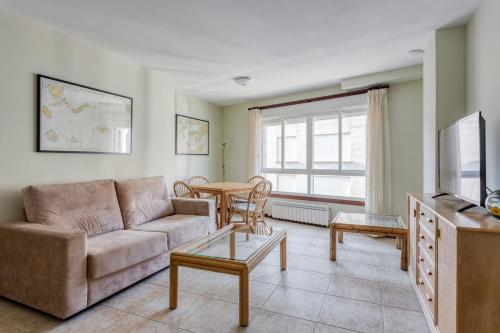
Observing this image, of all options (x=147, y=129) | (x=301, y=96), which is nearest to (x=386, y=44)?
(x=301, y=96)

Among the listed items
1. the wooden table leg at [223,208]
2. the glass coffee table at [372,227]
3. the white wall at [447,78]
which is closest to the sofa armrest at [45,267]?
the wooden table leg at [223,208]

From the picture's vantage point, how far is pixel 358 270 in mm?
2678

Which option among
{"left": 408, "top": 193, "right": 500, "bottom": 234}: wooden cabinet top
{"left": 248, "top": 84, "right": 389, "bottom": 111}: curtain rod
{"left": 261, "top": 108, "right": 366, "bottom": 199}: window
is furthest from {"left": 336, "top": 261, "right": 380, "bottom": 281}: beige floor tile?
{"left": 248, "top": 84, "right": 389, "bottom": 111}: curtain rod

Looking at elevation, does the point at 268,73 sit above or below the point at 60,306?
above

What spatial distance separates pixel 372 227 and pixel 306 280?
3.26ft

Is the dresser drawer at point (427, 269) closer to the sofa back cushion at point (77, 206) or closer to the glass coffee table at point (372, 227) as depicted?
the glass coffee table at point (372, 227)

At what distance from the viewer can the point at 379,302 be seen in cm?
208

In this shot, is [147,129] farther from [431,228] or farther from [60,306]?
[431,228]

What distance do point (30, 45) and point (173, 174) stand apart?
2.38 meters

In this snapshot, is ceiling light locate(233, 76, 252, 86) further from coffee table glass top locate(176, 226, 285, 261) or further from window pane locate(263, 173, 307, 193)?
coffee table glass top locate(176, 226, 285, 261)

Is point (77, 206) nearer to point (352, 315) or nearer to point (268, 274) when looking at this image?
point (268, 274)

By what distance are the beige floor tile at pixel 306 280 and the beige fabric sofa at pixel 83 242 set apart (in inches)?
47.0

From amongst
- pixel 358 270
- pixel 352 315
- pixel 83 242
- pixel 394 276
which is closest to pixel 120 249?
pixel 83 242

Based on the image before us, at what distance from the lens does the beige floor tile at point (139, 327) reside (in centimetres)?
173
